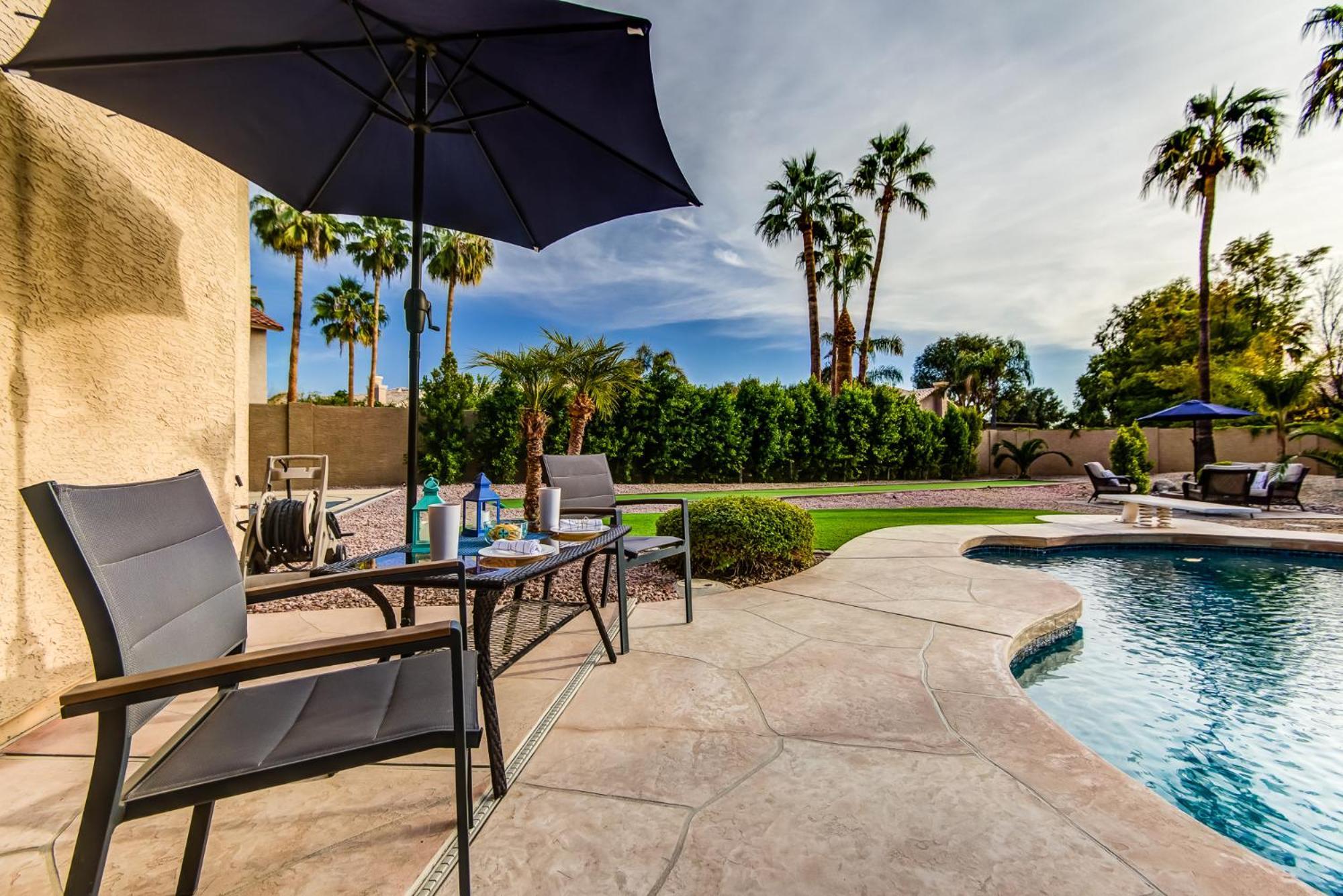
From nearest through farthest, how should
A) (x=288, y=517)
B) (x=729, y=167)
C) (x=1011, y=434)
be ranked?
(x=288, y=517) < (x=729, y=167) < (x=1011, y=434)

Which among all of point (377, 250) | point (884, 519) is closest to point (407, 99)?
point (884, 519)

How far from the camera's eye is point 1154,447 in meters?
19.0

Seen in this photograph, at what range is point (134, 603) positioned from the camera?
1.12 metres

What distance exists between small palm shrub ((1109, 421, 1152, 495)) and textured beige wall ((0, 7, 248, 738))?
16.1 m

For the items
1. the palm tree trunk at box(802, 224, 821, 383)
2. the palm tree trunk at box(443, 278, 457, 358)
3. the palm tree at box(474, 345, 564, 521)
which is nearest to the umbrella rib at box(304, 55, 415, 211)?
the palm tree at box(474, 345, 564, 521)

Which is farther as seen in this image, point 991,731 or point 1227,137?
point 1227,137

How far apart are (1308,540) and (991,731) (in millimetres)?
7492

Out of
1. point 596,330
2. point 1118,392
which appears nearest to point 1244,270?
point 1118,392

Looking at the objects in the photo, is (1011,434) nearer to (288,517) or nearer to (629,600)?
(629,600)

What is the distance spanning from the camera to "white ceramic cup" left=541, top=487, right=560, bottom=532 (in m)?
2.63

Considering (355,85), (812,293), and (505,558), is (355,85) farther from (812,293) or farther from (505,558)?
(812,293)

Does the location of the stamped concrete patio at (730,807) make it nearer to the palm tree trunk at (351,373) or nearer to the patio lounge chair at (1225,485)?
the patio lounge chair at (1225,485)

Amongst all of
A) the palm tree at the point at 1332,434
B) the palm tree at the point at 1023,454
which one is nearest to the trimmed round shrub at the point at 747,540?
the palm tree at the point at 1332,434

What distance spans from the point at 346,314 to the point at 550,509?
2448cm
